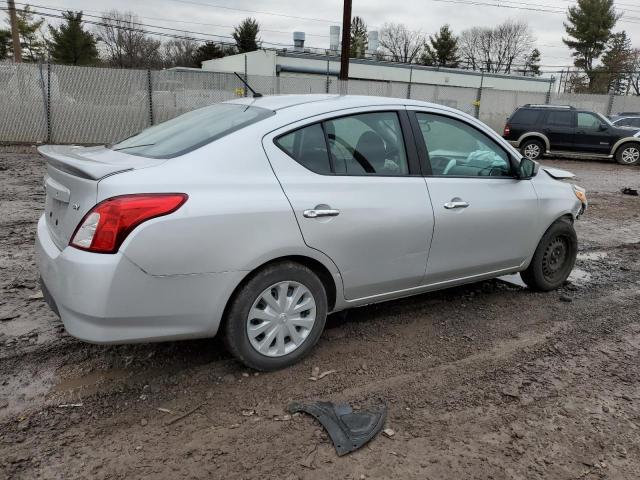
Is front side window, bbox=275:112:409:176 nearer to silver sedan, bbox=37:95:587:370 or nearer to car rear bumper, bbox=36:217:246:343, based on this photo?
silver sedan, bbox=37:95:587:370

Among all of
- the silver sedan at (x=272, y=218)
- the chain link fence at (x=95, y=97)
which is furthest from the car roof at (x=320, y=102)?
the chain link fence at (x=95, y=97)

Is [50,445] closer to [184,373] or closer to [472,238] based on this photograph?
[184,373]

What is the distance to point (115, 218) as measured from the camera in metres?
2.63

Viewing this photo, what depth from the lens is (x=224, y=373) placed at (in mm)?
3293

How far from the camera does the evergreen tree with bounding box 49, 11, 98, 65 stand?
49.8m

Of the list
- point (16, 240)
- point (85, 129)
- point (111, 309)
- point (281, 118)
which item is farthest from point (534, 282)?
point (85, 129)

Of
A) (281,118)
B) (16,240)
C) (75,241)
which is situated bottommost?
(16,240)

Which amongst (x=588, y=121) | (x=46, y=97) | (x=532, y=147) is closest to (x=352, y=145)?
(x=46, y=97)

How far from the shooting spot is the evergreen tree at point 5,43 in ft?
→ 143

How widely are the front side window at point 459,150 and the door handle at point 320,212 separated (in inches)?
39.0

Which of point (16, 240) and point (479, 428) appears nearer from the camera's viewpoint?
point (479, 428)

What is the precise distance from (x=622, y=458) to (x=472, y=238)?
1.77 m

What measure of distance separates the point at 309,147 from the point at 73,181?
53.5 inches

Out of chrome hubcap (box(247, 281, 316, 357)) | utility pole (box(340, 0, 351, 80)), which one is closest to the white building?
utility pole (box(340, 0, 351, 80))
